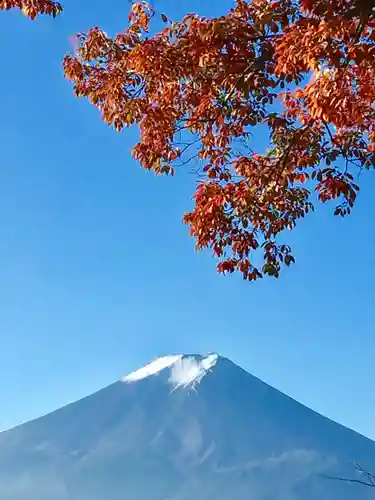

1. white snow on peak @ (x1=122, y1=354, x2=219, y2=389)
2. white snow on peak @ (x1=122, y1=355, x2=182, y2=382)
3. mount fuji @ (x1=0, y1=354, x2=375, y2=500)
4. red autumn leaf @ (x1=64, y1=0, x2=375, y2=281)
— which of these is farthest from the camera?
white snow on peak @ (x1=122, y1=355, x2=182, y2=382)

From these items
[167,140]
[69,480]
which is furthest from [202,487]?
[167,140]

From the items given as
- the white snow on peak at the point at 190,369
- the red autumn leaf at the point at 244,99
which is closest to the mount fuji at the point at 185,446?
the white snow on peak at the point at 190,369

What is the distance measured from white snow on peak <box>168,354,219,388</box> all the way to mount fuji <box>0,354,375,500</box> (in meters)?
0.11

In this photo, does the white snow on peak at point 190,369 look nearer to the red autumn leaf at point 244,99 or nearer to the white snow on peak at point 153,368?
the white snow on peak at point 153,368

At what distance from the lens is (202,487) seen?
59625 mm

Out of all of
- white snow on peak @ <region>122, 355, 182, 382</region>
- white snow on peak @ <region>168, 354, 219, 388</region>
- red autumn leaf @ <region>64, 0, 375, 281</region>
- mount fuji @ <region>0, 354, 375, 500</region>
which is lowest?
red autumn leaf @ <region>64, 0, 375, 281</region>

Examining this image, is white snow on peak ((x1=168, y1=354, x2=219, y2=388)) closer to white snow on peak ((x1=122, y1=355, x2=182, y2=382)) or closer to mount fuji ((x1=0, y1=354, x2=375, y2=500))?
mount fuji ((x1=0, y1=354, x2=375, y2=500))

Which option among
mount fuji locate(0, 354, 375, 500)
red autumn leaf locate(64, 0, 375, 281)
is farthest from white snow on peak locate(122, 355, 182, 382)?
red autumn leaf locate(64, 0, 375, 281)

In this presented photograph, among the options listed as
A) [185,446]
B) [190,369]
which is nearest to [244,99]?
[185,446]

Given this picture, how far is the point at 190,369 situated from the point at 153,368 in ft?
13.3

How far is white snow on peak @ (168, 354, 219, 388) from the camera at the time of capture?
73106 mm

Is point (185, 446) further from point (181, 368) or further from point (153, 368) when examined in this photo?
point (153, 368)

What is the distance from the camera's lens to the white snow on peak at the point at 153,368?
75.0 metres

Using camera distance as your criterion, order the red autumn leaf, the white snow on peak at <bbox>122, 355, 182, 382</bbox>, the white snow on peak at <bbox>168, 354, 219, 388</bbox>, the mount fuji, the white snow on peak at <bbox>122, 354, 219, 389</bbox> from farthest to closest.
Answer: the white snow on peak at <bbox>122, 355, 182, 382</bbox>
the white snow on peak at <bbox>122, 354, 219, 389</bbox>
the white snow on peak at <bbox>168, 354, 219, 388</bbox>
the mount fuji
the red autumn leaf
